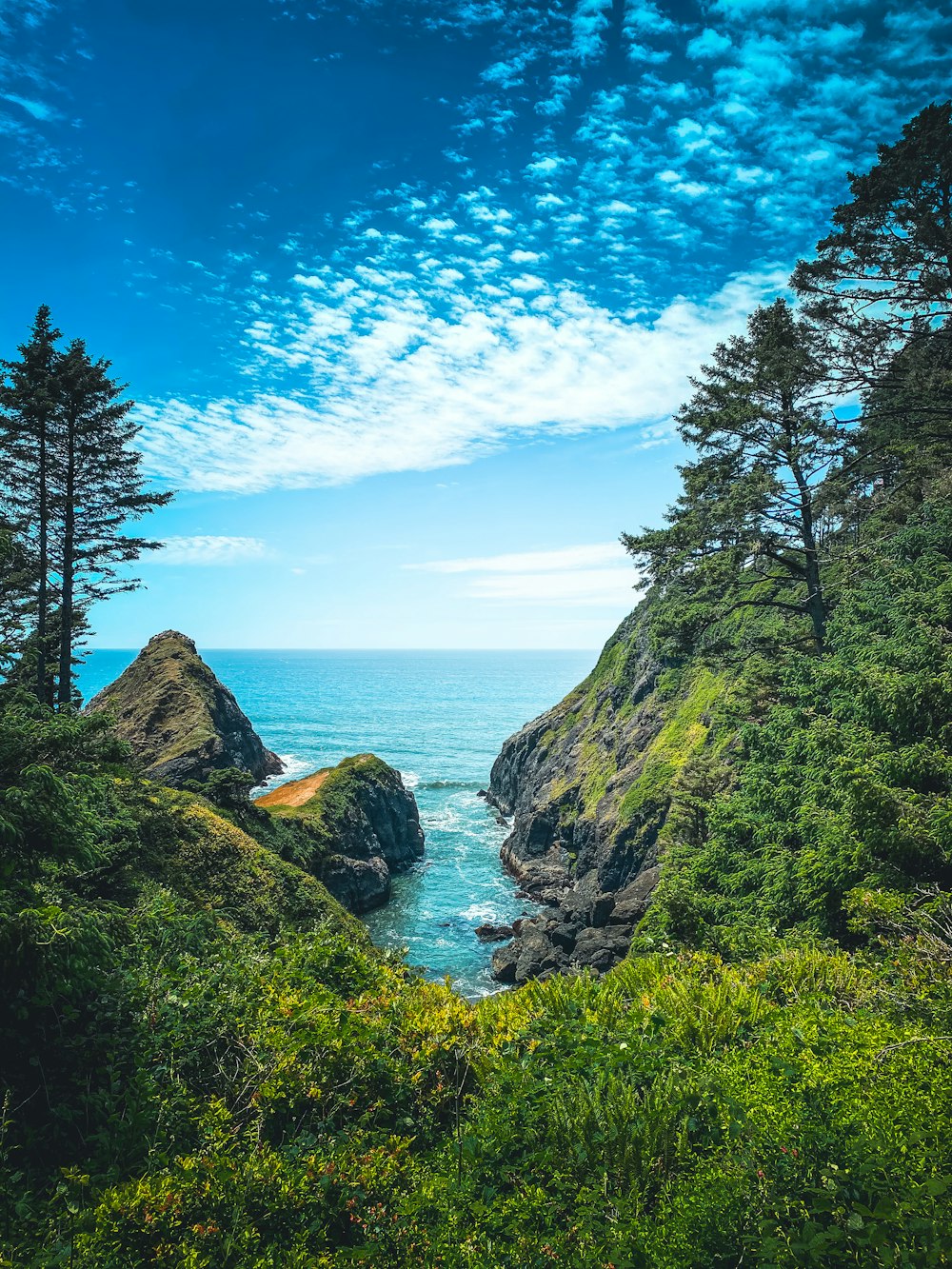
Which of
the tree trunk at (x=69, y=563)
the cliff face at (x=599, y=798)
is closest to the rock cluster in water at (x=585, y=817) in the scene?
the cliff face at (x=599, y=798)

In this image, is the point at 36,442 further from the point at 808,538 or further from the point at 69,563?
the point at 808,538

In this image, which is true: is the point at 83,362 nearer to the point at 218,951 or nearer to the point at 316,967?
the point at 218,951

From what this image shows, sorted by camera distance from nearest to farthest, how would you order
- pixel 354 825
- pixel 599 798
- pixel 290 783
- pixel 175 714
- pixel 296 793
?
1. pixel 599 798
2. pixel 354 825
3. pixel 296 793
4. pixel 175 714
5. pixel 290 783

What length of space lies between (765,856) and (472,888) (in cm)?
3782

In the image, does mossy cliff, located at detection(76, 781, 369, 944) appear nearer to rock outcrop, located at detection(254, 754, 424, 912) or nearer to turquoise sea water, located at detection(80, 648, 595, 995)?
turquoise sea water, located at detection(80, 648, 595, 995)

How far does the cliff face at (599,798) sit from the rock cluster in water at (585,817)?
10 centimetres

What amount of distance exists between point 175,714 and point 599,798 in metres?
37.6

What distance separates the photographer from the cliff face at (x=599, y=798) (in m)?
30.4

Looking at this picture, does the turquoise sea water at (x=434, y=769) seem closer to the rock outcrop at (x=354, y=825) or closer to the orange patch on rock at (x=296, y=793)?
the rock outcrop at (x=354, y=825)

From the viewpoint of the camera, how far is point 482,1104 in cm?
564

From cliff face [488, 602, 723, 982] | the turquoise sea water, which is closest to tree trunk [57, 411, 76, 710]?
the turquoise sea water

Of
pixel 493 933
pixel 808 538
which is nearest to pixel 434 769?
pixel 493 933

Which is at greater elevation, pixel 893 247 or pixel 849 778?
pixel 893 247

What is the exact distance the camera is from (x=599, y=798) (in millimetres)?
44062
